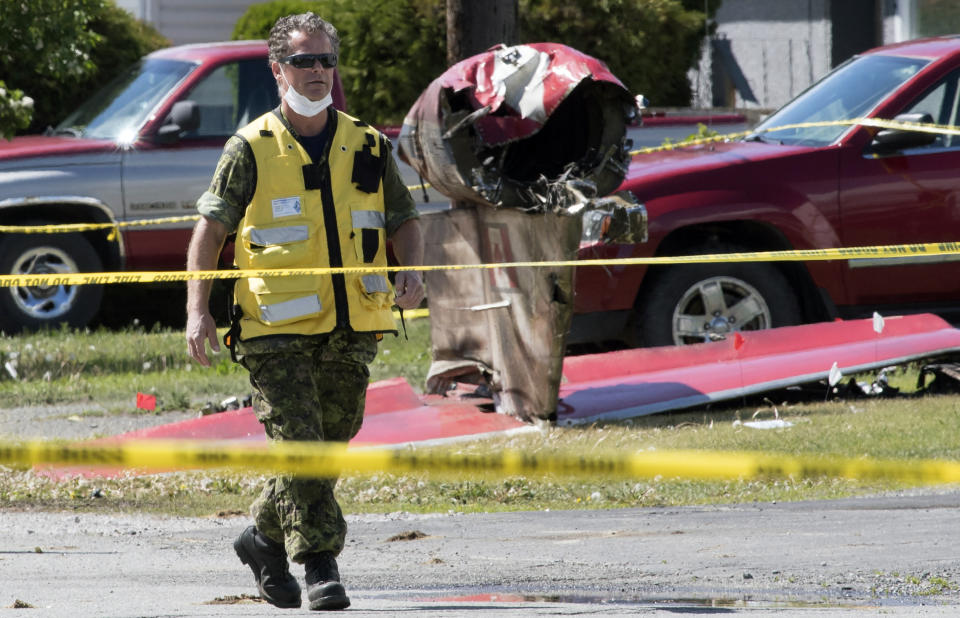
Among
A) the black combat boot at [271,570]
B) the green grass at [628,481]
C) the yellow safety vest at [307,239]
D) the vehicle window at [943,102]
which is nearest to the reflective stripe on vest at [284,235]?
the yellow safety vest at [307,239]

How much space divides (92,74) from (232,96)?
4546 millimetres

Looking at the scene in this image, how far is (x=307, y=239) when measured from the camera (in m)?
4.56

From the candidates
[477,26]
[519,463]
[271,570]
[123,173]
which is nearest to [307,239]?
[271,570]

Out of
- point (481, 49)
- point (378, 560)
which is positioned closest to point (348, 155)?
point (378, 560)

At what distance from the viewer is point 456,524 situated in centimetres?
583

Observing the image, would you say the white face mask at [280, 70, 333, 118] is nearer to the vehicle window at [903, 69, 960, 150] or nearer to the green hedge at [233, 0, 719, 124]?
the vehicle window at [903, 69, 960, 150]

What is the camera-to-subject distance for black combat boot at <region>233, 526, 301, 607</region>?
4512mm

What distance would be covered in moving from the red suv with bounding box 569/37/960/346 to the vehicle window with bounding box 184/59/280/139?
154 inches

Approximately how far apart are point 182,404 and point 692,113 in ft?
21.7

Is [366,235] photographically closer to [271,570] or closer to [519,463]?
[271,570]

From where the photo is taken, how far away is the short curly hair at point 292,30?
179 inches

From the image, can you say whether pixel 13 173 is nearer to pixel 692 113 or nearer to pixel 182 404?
pixel 182 404

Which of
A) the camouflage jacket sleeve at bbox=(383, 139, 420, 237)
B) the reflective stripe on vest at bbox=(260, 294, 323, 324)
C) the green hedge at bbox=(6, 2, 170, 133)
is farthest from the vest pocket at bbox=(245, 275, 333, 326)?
the green hedge at bbox=(6, 2, 170, 133)

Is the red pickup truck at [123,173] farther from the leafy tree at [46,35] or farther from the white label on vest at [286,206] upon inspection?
the white label on vest at [286,206]
